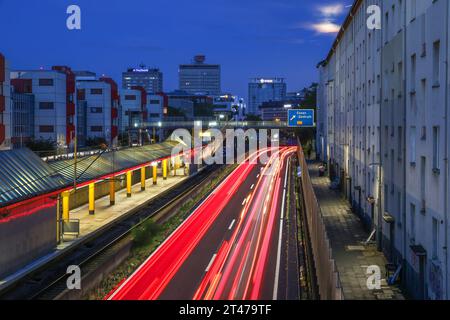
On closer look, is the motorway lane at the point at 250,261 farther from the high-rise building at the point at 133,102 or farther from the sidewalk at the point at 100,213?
the high-rise building at the point at 133,102

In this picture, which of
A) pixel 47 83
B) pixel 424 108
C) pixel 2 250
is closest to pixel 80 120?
pixel 47 83

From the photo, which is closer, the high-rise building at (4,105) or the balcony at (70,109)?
the high-rise building at (4,105)

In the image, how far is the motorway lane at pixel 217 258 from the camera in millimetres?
18094

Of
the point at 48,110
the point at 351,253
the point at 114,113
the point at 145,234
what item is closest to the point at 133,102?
the point at 114,113

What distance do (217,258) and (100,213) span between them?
41.6 feet

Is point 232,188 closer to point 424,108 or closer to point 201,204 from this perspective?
point 201,204

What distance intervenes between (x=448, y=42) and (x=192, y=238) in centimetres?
1562

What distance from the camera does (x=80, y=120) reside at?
8406cm

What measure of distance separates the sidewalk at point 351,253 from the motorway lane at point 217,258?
2.53 m

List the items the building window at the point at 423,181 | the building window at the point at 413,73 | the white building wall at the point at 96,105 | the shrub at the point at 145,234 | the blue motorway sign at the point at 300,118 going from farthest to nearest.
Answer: the white building wall at the point at 96,105, the blue motorway sign at the point at 300,118, the shrub at the point at 145,234, the building window at the point at 413,73, the building window at the point at 423,181

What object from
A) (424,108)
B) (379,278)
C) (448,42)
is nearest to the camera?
(448,42)

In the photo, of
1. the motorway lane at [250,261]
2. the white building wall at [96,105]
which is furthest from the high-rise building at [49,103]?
the motorway lane at [250,261]

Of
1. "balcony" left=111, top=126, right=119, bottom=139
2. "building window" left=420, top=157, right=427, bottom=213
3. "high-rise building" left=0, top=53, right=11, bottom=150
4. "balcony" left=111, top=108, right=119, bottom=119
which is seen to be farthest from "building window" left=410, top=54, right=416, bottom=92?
"balcony" left=111, top=108, right=119, bottom=119

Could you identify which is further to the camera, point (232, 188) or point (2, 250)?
point (232, 188)
